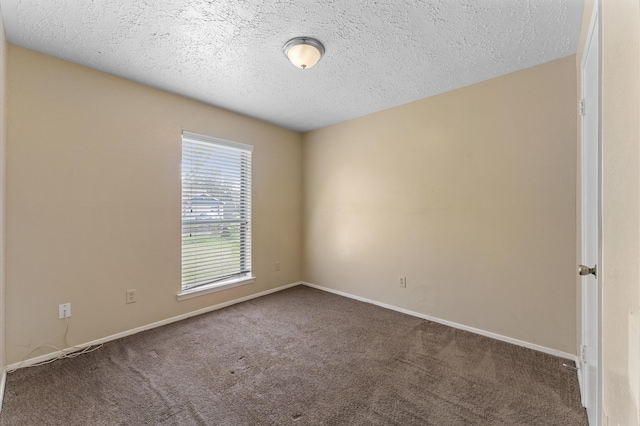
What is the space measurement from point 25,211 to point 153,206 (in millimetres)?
881

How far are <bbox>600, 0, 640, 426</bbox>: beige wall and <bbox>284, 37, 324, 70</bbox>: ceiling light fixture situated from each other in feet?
5.01

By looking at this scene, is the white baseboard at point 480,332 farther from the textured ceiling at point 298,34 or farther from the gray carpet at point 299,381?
the textured ceiling at point 298,34

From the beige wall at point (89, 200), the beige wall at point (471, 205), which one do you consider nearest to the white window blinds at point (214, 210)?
the beige wall at point (89, 200)

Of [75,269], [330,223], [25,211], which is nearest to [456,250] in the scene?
[330,223]

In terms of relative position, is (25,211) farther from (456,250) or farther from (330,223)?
(456,250)

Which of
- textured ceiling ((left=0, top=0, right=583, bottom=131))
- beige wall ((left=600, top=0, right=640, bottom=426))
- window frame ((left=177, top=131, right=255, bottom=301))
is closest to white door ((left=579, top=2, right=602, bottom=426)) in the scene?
textured ceiling ((left=0, top=0, right=583, bottom=131))

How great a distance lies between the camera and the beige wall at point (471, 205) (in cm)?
217

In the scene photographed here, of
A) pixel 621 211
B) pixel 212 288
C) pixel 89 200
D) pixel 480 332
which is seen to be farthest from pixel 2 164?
pixel 480 332

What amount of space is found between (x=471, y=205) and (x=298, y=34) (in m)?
2.17

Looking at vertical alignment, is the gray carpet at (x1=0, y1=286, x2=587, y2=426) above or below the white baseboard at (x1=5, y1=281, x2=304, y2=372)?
below

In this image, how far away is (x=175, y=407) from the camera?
1638mm

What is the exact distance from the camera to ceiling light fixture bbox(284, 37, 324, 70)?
6.29 feet

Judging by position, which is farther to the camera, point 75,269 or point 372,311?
point 372,311

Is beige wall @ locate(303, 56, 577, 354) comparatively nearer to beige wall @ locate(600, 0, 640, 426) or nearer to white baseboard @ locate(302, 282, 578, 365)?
white baseboard @ locate(302, 282, 578, 365)
